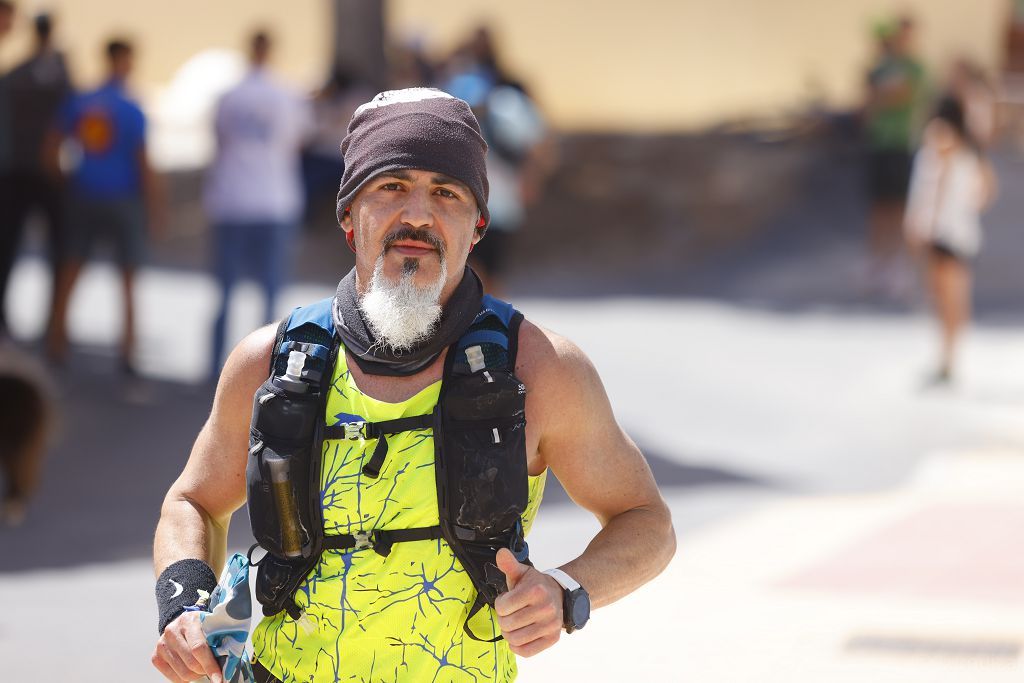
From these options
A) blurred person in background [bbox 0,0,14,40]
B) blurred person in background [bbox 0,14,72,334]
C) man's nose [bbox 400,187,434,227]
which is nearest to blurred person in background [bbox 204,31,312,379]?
blurred person in background [bbox 0,14,72,334]

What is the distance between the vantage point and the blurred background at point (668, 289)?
648cm

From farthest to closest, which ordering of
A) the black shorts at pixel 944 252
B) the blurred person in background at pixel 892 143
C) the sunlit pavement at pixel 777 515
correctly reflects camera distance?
the blurred person in background at pixel 892 143, the black shorts at pixel 944 252, the sunlit pavement at pixel 777 515

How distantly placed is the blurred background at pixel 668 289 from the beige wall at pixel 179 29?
0.45 m

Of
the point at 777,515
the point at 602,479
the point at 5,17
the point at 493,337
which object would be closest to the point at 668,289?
the point at 5,17

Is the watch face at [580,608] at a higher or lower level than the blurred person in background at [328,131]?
higher

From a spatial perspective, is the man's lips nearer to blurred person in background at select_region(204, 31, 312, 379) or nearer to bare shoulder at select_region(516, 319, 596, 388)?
bare shoulder at select_region(516, 319, 596, 388)

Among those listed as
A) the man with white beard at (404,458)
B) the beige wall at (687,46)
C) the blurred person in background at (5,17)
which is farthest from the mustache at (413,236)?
the beige wall at (687,46)

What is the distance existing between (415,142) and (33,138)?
340 inches

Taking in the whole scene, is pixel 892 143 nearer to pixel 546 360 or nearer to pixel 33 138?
pixel 33 138

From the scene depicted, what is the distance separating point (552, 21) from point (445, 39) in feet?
4.77

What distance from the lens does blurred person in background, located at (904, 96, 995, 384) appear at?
11211 mm

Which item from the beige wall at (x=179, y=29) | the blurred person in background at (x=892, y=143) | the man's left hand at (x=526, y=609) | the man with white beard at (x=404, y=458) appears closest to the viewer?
the man's left hand at (x=526, y=609)

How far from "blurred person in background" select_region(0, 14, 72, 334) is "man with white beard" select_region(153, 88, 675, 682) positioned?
8405mm

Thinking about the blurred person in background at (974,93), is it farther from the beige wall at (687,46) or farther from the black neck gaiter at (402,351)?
the black neck gaiter at (402,351)
